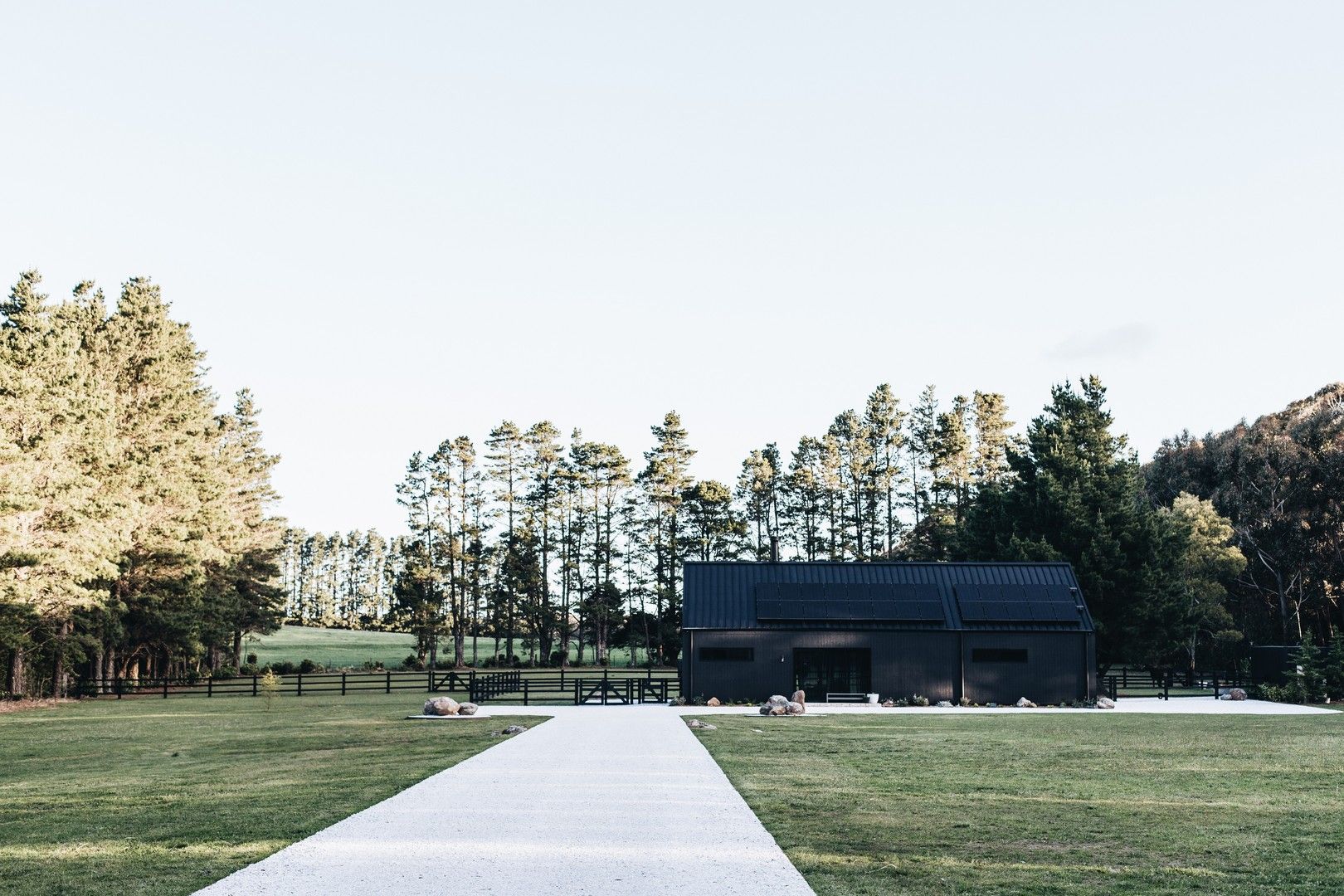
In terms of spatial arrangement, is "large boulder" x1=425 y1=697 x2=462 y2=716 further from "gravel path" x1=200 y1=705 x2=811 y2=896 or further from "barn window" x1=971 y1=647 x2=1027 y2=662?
"barn window" x1=971 y1=647 x2=1027 y2=662

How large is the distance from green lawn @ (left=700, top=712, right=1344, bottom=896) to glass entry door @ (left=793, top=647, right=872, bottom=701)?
51.1 feet

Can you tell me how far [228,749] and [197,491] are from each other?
31656 mm

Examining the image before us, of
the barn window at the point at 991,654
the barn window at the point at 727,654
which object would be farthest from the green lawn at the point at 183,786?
the barn window at the point at 991,654

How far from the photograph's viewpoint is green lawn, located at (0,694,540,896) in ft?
30.6

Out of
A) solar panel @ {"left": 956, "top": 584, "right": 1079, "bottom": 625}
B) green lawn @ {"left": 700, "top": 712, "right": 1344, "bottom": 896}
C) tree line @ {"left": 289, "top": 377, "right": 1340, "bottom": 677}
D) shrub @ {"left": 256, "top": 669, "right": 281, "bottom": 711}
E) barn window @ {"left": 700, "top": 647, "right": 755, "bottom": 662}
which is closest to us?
green lawn @ {"left": 700, "top": 712, "right": 1344, "bottom": 896}

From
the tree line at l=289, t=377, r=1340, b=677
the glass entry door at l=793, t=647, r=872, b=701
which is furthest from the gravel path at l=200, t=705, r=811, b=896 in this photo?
the tree line at l=289, t=377, r=1340, b=677

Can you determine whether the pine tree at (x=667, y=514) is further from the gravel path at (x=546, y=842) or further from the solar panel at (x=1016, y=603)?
the gravel path at (x=546, y=842)

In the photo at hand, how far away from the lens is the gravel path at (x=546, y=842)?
8227 millimetres

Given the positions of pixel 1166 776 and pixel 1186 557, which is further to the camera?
pixel 1186 557

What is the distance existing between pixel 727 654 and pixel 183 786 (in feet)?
83.2

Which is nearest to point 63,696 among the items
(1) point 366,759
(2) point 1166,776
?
(1) point 366,759

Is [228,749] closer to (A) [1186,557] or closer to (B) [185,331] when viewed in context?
(B) [185,331]

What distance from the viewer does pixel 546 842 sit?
10.0m

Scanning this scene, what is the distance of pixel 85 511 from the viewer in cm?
3750
